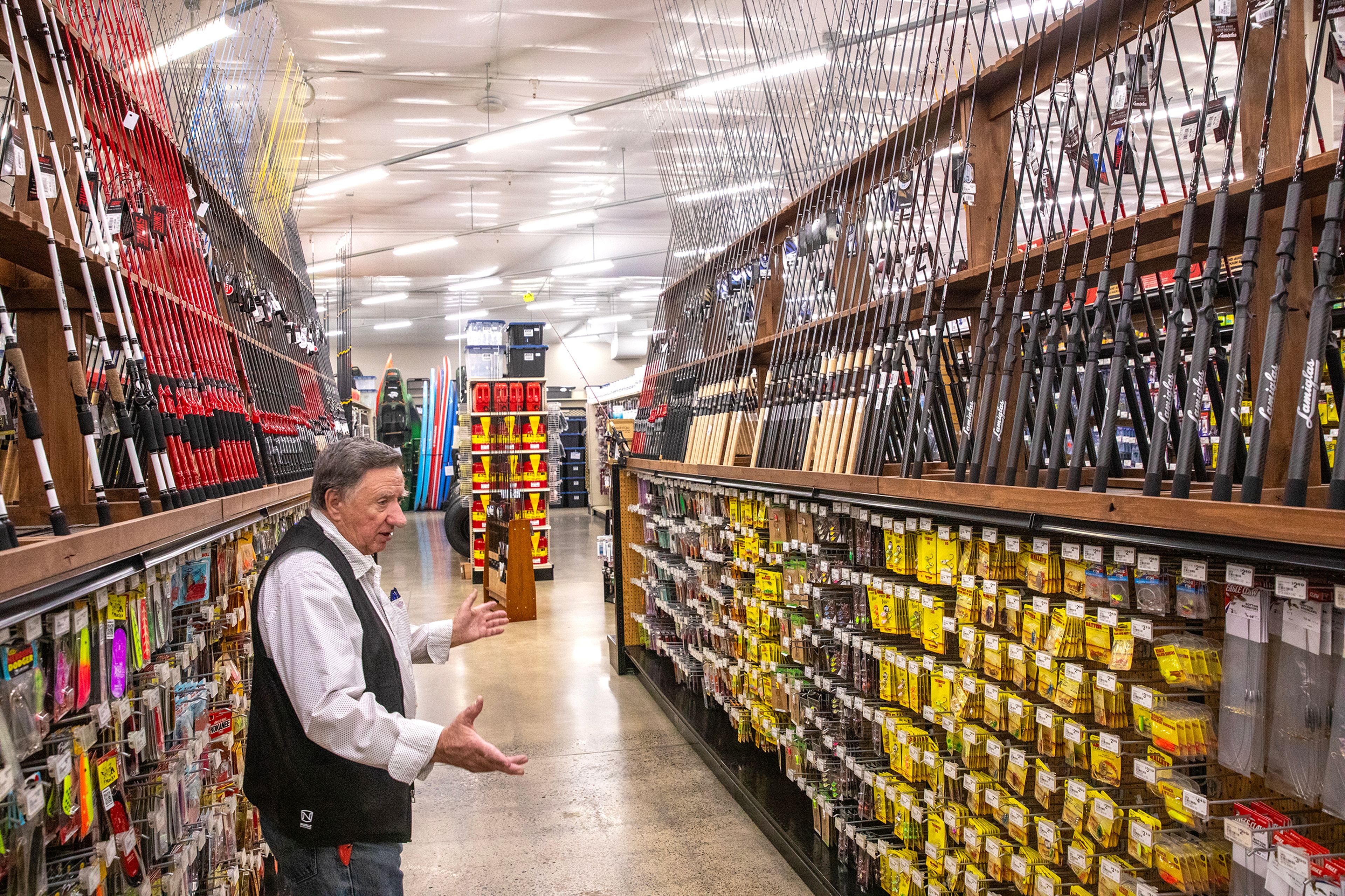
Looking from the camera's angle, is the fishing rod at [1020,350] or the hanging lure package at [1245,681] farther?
the fishing rod at [1020,350]

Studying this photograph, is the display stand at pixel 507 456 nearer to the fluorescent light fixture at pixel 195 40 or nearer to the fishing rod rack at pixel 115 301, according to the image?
the fluorescent light fixture at pixel 195 40

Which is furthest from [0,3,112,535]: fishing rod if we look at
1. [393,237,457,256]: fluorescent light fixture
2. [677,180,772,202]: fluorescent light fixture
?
[393,237,457,256]: fluorescent light fixture

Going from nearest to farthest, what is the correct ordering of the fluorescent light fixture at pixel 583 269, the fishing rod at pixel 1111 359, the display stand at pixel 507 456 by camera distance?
1. the fishing rod at pixel 1111 359
2. the display stand at pixel 507 456
3. the fluorescent light fixture at pixel 583 269

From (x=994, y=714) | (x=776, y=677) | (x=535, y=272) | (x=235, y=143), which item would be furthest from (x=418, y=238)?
(x=994, y=714)

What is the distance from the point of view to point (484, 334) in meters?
10.6

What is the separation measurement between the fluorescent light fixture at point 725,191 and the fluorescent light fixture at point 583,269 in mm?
7764

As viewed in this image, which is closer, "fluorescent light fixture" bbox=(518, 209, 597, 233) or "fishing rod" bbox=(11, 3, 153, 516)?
"fishing rod" bbox=(11, 3, 153, 516)

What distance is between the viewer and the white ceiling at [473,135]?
859 centimetres

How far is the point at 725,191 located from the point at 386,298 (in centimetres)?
1528

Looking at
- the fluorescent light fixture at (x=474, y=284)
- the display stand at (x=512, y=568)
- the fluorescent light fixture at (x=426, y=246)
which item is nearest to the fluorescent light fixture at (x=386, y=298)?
the fluorescent light fixture at (x=474, y=284)

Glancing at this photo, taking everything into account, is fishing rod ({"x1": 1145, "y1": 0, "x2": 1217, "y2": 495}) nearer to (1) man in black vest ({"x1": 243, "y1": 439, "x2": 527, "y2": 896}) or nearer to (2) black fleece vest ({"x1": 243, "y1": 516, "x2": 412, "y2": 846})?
(1) man in black vest ({"x1": 243, "y1": 439, "x2": 527, "y2": 896})

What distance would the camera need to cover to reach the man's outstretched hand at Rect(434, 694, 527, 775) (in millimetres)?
1812

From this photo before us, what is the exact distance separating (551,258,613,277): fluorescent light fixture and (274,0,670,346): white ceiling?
0.92 feet

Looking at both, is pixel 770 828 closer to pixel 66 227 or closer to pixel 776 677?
pixel 776 677
